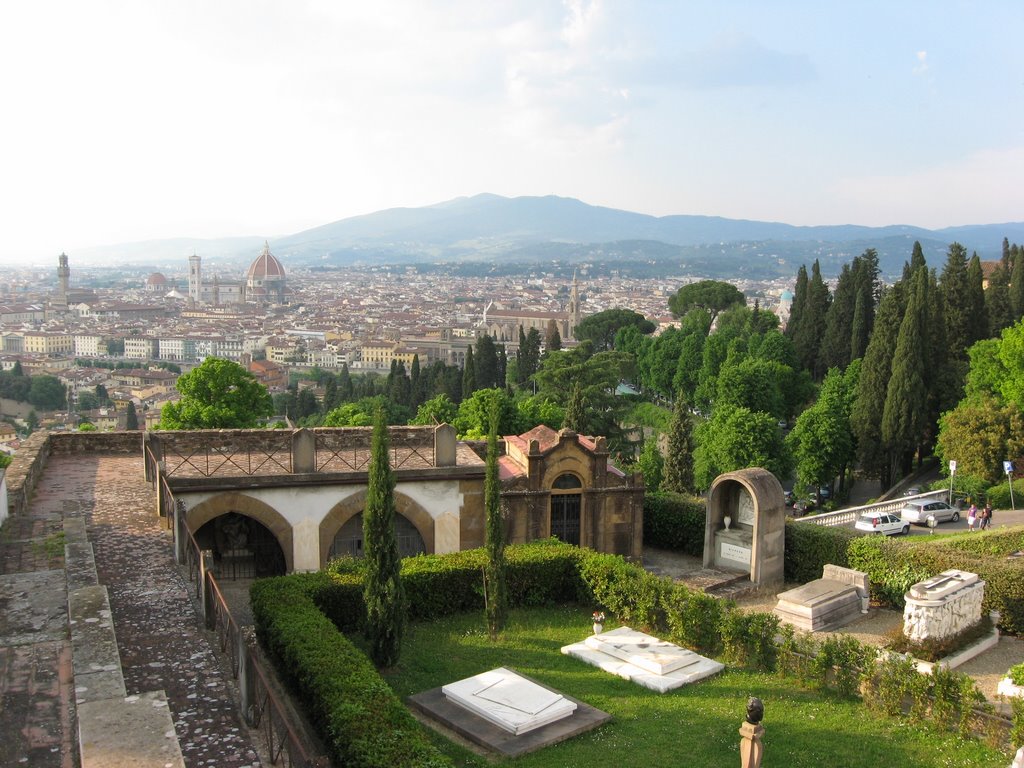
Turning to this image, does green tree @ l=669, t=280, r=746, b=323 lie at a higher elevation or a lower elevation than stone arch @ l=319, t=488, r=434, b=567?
higher

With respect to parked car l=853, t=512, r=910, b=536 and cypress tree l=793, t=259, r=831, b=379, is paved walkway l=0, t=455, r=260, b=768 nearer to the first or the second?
parked car l=853, t=512, r=910, b=536

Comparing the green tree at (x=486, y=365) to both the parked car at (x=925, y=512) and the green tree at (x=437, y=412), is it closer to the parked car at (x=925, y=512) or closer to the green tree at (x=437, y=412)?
the green tree at (x=437, y=412)

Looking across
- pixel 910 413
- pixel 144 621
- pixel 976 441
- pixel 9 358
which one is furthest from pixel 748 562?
pixel 9 358

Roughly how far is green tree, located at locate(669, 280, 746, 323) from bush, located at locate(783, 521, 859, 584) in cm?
7555

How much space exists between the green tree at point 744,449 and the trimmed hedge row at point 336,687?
94.3ft

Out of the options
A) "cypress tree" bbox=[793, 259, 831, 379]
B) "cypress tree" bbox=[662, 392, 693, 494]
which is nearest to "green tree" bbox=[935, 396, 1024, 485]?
"cypress tree" bbox=[662, 392, 693, 494]

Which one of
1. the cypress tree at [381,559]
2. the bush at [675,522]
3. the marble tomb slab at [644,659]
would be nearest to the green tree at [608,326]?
the bush at [675,522]

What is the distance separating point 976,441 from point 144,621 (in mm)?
31582

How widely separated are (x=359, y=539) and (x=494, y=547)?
5832 mm

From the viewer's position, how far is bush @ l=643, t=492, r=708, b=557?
75.4ft

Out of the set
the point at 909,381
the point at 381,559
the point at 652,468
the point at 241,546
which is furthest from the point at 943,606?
the point at 652,468

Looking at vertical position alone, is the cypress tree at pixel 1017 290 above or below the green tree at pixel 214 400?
above

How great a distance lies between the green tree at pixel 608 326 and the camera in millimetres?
104438

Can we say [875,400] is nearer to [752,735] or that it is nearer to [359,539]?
[359,539]
